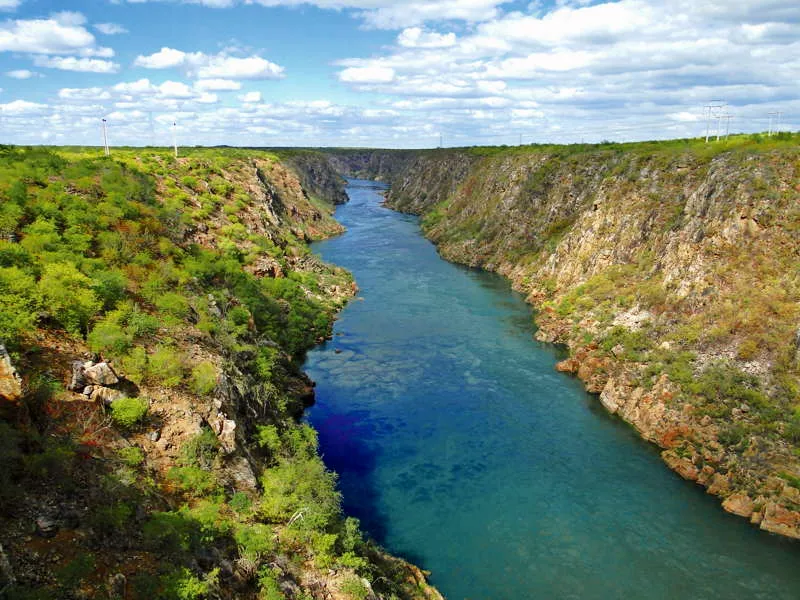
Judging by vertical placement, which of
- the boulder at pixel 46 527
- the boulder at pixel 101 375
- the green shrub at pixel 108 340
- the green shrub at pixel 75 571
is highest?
the green shrub at pixel 108 340

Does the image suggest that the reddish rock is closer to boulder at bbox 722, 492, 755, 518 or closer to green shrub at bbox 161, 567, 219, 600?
boulder at bbox 722, 492, 755, 518

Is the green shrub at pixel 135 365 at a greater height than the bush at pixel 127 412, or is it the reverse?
the green shrub at pixel 135 365

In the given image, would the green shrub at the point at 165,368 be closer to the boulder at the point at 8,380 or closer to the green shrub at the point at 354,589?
the boulder at the point at 8,380

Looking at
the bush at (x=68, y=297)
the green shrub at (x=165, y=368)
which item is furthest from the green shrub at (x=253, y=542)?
the bush at (x=68, y=297)

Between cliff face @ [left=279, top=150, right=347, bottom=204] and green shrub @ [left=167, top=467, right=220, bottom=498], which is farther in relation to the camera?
cliff face @ [left=279, top=150, right=347, bottom=204]

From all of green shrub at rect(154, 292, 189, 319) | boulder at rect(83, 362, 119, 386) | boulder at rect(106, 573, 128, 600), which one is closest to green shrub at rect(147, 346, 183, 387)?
boulder at rect(83, 362, 119, 386)

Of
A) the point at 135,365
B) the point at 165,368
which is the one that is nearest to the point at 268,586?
the point at 165,368

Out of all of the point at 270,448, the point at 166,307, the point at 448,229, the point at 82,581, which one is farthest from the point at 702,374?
the point at 448,229

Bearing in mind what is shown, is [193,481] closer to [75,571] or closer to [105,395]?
[105,395]
